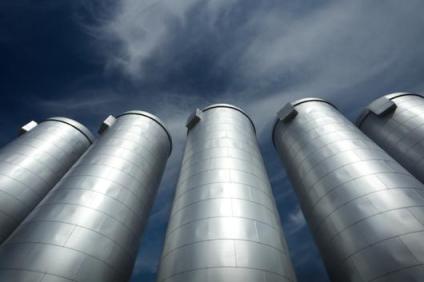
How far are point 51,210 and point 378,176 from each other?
841 inches

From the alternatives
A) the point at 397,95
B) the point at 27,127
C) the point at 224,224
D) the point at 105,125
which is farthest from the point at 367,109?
the point at 27,127

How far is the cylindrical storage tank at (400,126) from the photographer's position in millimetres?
22859

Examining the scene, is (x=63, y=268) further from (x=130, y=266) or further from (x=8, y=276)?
(x=130, y=266)

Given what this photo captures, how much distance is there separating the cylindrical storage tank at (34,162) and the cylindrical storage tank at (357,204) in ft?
75.4

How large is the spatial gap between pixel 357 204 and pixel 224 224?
310 inches

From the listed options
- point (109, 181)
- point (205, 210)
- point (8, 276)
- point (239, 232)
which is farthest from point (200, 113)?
point (8, 276)

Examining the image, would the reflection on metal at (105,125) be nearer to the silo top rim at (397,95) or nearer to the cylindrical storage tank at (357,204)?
the cylindrical storage tank at (357,204)

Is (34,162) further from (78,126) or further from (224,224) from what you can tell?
(224,224)

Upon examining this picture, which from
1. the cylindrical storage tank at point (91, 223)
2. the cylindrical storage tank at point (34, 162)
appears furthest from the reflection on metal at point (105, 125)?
the cylindrical storage tank at point (91, 223)

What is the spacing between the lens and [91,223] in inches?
714

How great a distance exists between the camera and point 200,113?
31.2 metres

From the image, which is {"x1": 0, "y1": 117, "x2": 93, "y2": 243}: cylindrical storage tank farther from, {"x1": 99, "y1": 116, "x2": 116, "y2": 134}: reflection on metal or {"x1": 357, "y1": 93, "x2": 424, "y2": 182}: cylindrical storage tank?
{"x1": 357, "y1": 93, "x2": 424, "y2": 182}: cylindrical storage tank

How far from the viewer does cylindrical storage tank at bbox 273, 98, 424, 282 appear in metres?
13.3

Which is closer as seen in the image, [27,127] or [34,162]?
[34,162]
